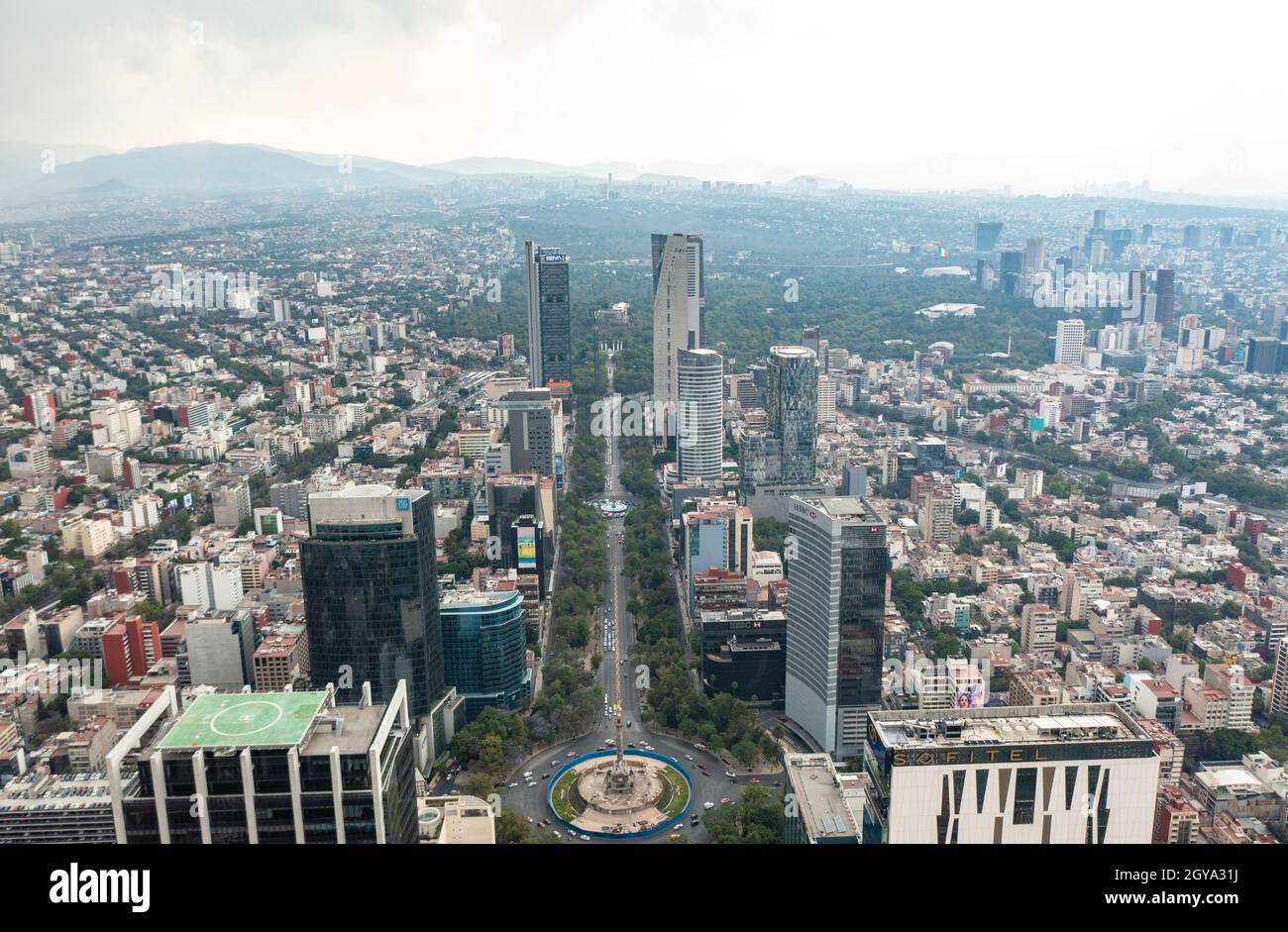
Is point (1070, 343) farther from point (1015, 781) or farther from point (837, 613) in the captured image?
point (1015, 781)

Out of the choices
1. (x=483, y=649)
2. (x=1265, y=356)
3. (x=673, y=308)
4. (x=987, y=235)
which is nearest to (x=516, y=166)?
(x=673, y=308)

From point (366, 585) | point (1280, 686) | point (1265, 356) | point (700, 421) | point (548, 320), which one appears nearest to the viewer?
point (366, 585)

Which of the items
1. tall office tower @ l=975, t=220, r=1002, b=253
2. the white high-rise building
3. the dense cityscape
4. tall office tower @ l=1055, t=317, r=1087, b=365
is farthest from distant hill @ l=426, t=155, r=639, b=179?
tall office tower @ l=975, t=220, r=1002, b=253

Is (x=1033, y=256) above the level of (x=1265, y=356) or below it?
above

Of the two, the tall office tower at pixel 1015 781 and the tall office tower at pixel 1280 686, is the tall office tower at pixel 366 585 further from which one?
the tall office tower at pixel 1280 686

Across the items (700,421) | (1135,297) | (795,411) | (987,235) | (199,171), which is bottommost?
(700,421)
